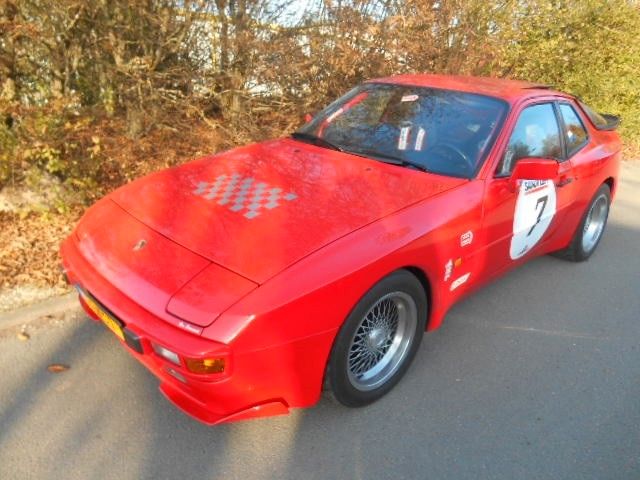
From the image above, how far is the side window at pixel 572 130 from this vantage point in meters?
3.81

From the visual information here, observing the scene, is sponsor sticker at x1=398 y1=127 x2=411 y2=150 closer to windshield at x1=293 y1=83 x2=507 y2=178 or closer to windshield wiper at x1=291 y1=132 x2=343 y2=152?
windshield at x1=293 y1=83 x2=507 y2=178

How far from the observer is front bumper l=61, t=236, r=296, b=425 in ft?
6.43

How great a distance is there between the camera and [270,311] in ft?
6.45

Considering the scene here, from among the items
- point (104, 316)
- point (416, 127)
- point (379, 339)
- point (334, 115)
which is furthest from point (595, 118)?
point (104, 316)

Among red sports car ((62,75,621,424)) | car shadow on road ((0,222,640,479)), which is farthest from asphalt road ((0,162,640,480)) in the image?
red sports car ((62,75,621,424))

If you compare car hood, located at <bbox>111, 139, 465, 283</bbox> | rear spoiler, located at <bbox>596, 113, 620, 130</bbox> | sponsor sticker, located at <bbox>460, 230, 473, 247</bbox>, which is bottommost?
sponsor sticker, located at <bbox>460, 230, 473, 247</bbox>

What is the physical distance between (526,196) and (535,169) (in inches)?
12.9

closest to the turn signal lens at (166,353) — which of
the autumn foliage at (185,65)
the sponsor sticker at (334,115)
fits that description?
the sponsor sticker at (334,115)

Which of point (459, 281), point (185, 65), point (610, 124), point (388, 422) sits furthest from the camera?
point (185, 65)

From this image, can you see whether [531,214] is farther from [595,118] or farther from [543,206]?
[595,118]

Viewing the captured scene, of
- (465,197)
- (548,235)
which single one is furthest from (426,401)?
(548,235)

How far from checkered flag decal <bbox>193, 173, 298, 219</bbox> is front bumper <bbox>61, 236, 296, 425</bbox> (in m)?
0.71

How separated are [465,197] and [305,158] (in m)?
1.02

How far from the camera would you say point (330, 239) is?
2.26 metres
